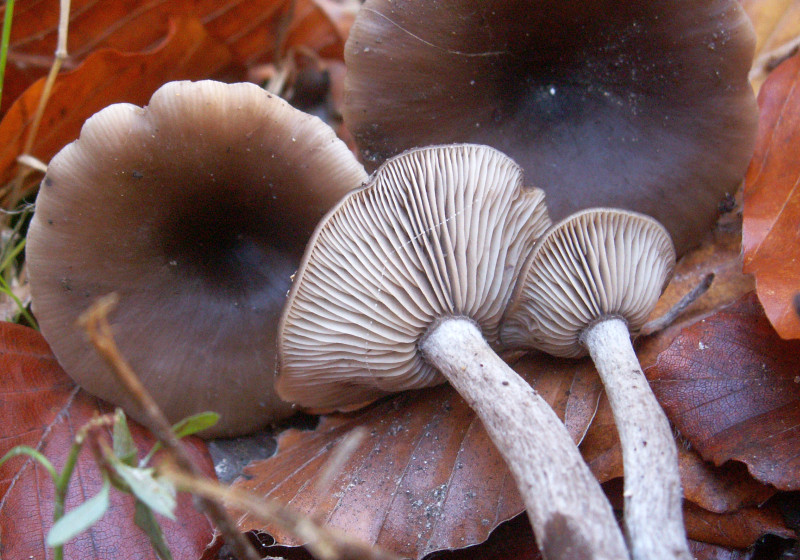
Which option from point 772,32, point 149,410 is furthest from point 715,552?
point 772,32

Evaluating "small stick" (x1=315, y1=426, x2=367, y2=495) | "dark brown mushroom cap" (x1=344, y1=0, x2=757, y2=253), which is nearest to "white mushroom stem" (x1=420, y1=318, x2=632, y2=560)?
"small stick" (x1=315, y1=426, x2=367, y2=495)

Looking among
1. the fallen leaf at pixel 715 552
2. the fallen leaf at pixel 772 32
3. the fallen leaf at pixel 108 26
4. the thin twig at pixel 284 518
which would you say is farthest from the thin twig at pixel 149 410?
the fallen leaf at pixel 772 32

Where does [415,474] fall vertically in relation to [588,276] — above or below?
below

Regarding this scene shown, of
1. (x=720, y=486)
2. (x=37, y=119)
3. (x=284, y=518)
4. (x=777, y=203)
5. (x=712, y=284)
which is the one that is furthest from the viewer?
(x=37, y=119)

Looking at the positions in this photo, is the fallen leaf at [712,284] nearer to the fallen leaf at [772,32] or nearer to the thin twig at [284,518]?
the fallen leaf at [772,32]

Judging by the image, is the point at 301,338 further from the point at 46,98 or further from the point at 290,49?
the point at 290,49

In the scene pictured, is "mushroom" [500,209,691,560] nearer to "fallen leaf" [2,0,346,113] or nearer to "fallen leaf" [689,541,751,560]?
"fallen leaf" [689,541,751,560]

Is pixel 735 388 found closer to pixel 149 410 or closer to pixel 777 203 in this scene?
pixel 777 203
